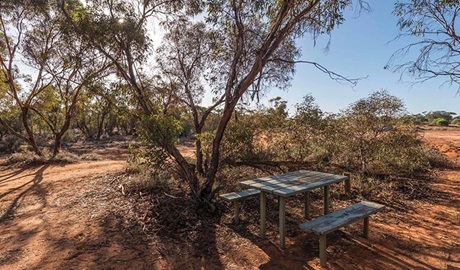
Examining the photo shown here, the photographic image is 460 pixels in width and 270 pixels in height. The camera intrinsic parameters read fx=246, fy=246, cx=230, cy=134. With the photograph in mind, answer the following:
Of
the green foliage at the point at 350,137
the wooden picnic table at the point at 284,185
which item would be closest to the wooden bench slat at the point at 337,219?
the wooden picnic table at the point at 284,185

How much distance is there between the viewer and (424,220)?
4.66 m

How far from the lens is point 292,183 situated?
3.83 meters

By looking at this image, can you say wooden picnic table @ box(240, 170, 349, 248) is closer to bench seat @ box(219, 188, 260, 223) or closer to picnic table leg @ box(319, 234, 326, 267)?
bench seat @ box(219, 188, 260, 223)

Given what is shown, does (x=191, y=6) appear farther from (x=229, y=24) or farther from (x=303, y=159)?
(x=303, y=159)

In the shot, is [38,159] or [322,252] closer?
[322,252]

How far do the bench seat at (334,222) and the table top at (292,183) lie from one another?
1.45ft

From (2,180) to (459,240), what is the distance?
11.3m

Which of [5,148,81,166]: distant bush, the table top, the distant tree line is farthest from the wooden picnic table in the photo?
the distant tree line

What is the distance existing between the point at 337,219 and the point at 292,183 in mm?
799

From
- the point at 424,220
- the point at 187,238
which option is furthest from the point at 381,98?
the point at 187,238

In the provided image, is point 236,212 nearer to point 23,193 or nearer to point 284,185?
point 284,185

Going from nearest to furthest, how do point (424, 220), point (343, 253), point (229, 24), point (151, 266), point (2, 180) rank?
1. point (151, 266)
2. point (343, 253)
3. point (424, 220)
4. point (229, 24)
5. point (2, 180)

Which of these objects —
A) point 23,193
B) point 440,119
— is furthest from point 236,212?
point 440,119

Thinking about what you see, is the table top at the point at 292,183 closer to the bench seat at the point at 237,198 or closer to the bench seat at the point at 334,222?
the bench seat at the point at 237,198
